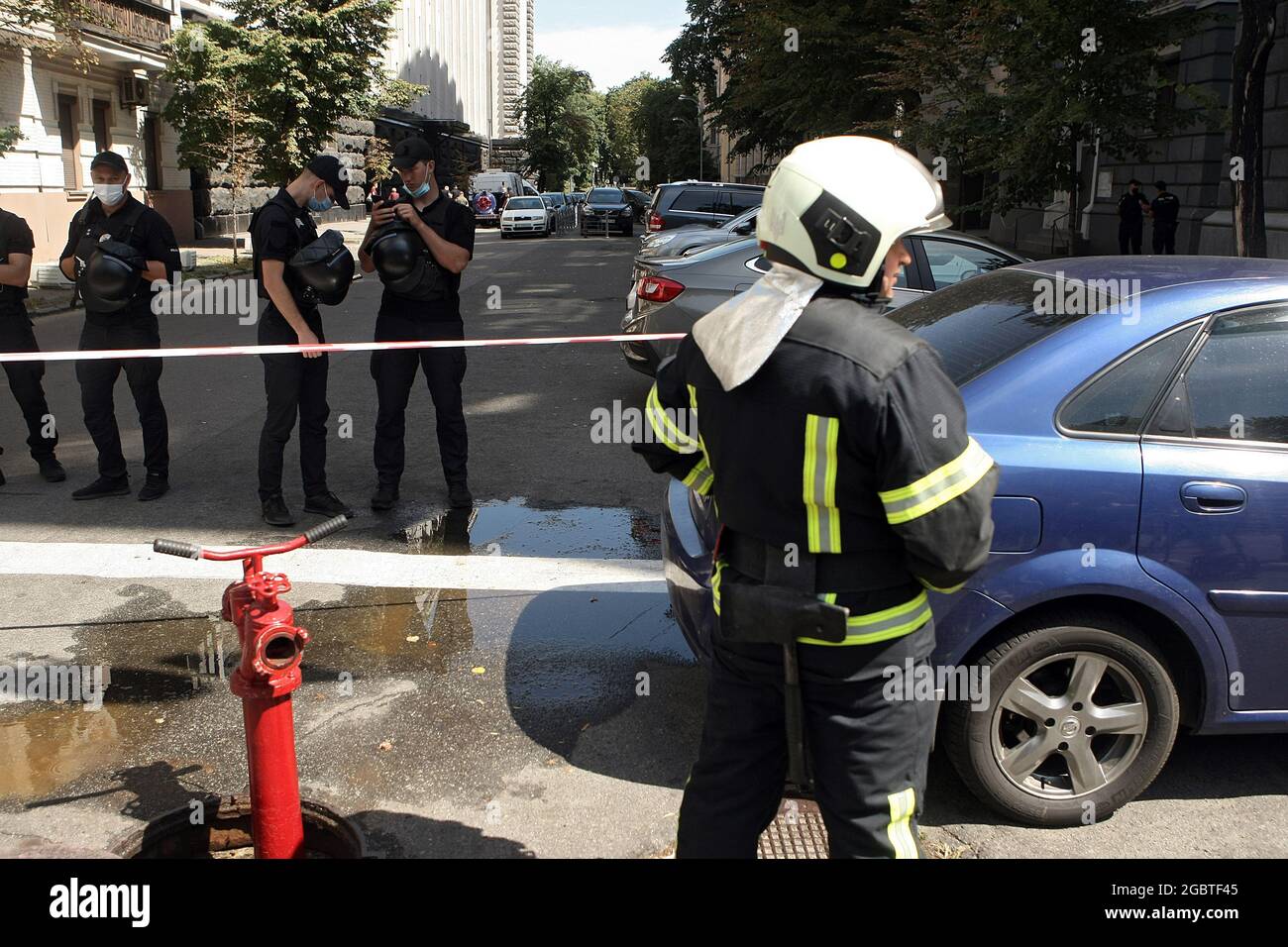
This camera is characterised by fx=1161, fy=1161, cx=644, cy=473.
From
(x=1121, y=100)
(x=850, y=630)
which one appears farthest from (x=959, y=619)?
(x=1121, y=100)

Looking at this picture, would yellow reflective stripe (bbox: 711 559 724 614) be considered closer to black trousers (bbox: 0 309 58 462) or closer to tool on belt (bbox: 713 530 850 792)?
tool on belt (bbox: 713 530 850 792)

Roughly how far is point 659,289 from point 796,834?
250 inches

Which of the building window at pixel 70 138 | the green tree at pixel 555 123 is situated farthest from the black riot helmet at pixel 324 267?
the green tree at pixel 555 123

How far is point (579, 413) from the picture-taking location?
384 inches

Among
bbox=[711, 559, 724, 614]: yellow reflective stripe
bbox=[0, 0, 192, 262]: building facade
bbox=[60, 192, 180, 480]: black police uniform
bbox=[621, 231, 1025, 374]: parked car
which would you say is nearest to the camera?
bbox=[711, 559, 724, 614]: yellow reflective stripe

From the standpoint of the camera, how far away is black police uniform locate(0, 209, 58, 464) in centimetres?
699

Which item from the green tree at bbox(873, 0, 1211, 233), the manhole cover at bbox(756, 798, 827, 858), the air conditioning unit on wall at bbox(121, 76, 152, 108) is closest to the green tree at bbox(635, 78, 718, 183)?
the air conditioning unit on wall at bbox(121, 76, 152, 108)

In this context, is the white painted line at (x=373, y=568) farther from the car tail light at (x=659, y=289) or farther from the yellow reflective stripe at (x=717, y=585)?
the car tail light at (x=659, y=289)

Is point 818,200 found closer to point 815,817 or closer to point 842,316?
point 842,316

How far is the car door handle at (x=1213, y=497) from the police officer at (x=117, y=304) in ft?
19.0

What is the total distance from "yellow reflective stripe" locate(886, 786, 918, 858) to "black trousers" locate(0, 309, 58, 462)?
6705 mm

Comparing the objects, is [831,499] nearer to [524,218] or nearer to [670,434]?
[670,434]

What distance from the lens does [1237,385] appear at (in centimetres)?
358

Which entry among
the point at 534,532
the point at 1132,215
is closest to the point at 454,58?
the point at 1132,215
